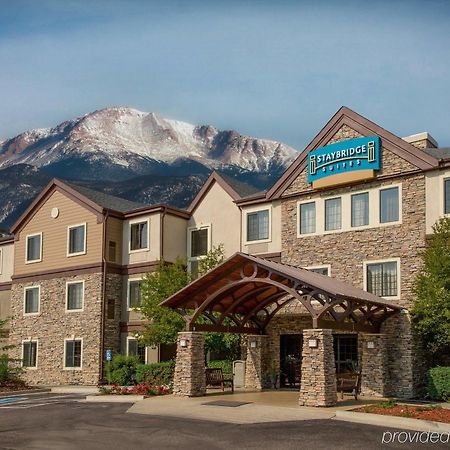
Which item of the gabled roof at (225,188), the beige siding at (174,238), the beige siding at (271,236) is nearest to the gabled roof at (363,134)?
the beige siding at (271,236)

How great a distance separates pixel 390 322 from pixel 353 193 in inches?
234

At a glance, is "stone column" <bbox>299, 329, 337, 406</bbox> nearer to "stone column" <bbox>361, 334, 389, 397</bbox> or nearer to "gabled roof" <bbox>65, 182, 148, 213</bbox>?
"stone column" <bbox>361, 334, 389, 397</bbox>

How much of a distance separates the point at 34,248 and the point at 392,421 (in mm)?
28471

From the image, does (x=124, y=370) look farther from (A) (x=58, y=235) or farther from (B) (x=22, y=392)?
(A) (x=58, y=235)

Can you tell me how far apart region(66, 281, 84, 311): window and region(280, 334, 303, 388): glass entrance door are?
42.8ft

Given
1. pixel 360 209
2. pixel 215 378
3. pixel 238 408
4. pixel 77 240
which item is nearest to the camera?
pixel 238 408

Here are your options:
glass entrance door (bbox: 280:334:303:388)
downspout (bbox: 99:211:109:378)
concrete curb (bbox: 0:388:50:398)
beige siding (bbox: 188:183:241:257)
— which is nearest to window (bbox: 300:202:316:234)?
beige siding (bbox: 188:183:241:257)

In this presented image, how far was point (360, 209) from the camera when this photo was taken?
2855 centimetres

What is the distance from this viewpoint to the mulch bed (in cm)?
1752

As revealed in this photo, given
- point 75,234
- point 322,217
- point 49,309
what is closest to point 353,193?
point 322,217

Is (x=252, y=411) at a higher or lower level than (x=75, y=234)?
lower

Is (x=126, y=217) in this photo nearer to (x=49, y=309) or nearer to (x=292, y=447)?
(x=49, y=309)

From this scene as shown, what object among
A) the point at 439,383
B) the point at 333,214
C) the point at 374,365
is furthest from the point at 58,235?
the point at 439,383

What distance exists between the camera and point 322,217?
29.7 meters
